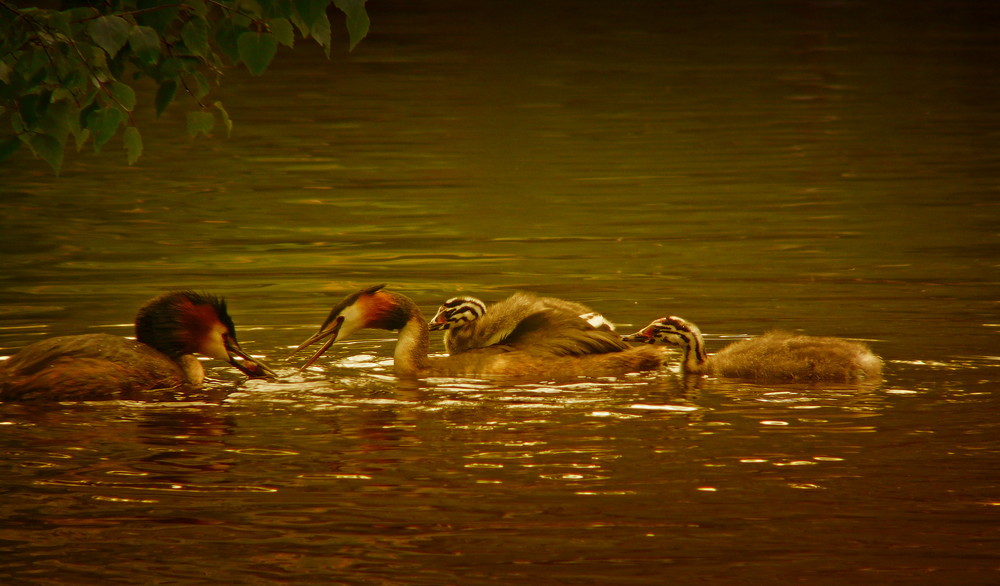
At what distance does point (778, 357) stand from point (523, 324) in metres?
1.53

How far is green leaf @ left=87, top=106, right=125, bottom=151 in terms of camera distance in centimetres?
694

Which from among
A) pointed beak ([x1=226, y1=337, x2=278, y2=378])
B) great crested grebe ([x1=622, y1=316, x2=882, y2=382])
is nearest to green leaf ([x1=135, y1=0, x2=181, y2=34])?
pointed beak ([x1=226, y1=337, x2=278, y2=378])

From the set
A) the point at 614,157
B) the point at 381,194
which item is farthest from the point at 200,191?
the point at 614,157

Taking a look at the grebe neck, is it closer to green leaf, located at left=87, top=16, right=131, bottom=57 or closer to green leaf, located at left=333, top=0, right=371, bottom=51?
green leaf, located at left=333, top=0, right=371, bottom=51

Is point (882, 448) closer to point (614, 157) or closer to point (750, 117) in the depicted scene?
point (614, 157)

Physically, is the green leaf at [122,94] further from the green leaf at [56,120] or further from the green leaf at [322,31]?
the green leaf at [322,31]

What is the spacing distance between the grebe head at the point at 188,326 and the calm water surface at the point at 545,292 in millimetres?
236

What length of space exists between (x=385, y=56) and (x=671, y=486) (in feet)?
98.6

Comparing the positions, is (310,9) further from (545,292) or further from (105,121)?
(545,292)

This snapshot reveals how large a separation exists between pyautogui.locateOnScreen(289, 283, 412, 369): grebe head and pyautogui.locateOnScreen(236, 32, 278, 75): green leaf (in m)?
3.56

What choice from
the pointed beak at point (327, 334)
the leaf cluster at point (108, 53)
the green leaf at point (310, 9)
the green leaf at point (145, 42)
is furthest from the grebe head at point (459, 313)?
the green leaf at point (145, 42)

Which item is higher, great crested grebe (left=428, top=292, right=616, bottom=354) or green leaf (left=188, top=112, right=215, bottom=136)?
green leaf (left=188, top=112, right=215, bottom=136)

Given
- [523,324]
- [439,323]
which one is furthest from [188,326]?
[523,324]

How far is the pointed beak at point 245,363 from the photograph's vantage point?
9.87m
